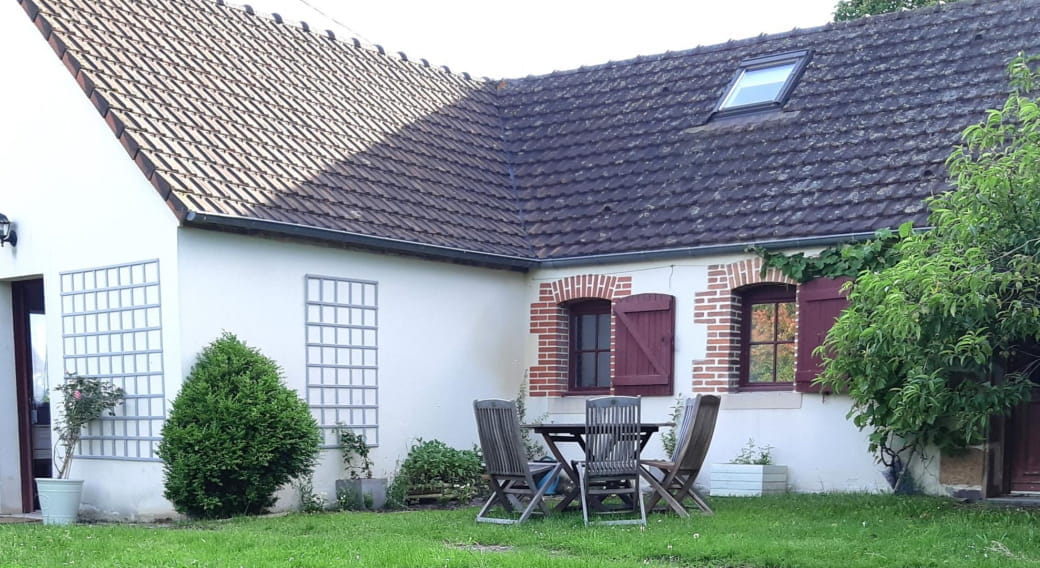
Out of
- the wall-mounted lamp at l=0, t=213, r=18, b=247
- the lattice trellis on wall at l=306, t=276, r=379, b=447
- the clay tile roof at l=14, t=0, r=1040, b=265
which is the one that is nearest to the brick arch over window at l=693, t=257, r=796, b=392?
the clay tile roof at l=14, t=0, r=1040, b=265

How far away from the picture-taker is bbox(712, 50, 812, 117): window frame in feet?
45.1

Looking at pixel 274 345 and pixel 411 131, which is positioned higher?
pixel 411 131

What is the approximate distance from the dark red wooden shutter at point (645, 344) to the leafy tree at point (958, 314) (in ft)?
6.32

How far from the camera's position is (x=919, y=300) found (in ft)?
29.8

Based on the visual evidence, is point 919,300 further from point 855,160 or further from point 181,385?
point 181,385

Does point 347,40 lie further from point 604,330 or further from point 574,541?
point 574,541

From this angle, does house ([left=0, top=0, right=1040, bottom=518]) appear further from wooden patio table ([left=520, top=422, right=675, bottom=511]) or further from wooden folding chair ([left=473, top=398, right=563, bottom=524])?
wooden patio table ([left=520, top=422, right=675, bottom=511])

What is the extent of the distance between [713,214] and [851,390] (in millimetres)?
2697

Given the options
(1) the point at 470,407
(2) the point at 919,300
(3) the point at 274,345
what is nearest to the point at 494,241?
(1) the point at 470,407

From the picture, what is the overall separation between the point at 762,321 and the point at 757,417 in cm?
100

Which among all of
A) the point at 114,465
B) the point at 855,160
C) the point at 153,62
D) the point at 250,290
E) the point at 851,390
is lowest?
the point at 114,465

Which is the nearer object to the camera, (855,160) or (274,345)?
(274,345)

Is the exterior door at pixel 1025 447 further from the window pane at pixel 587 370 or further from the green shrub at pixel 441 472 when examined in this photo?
the green shrub at pixel 441 472

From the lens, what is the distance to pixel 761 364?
12.5 meters
